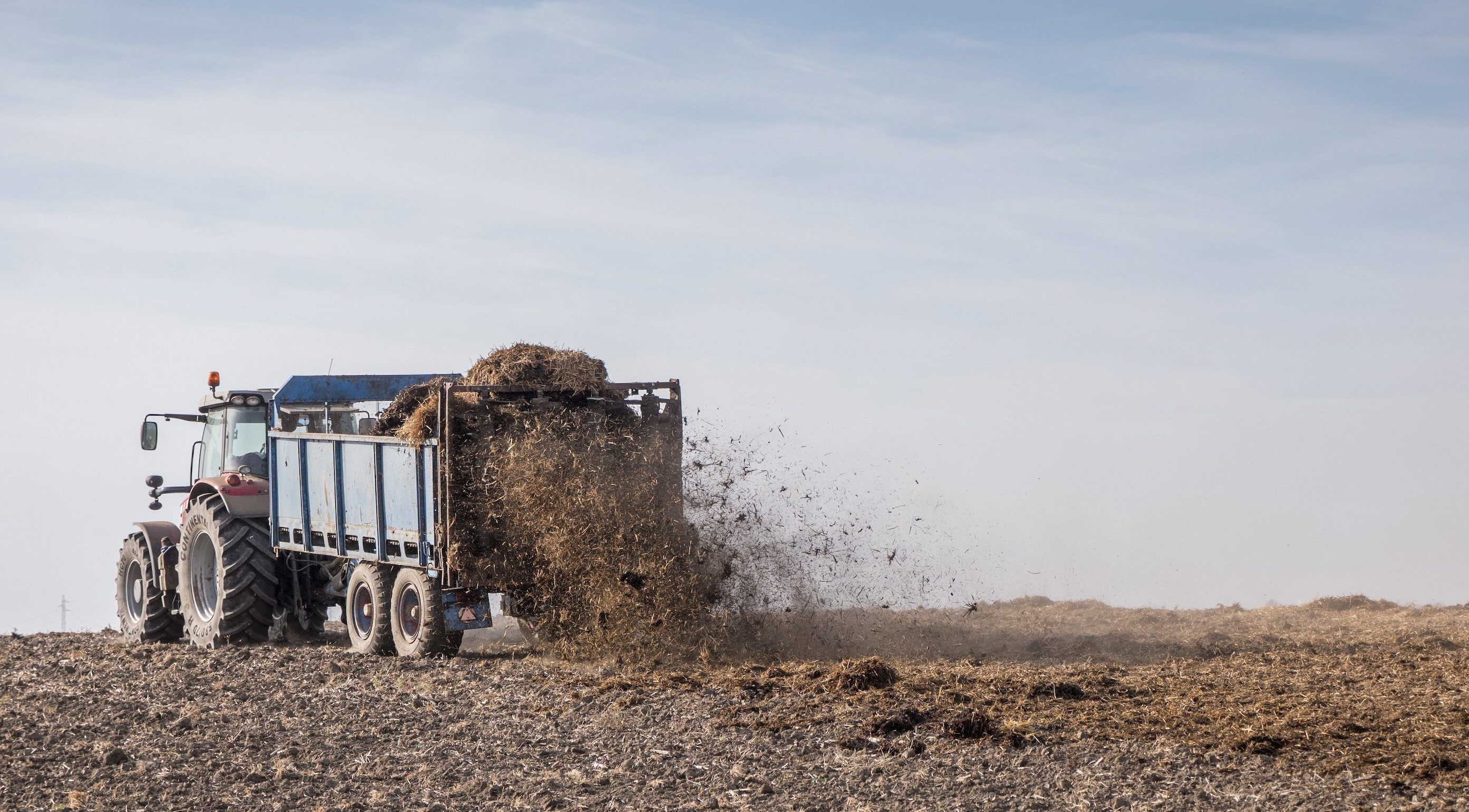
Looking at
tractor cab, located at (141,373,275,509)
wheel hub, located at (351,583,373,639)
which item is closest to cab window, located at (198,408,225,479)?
tractor cab, located at (141,373,275,509)

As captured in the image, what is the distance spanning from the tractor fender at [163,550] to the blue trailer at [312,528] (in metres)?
0.02

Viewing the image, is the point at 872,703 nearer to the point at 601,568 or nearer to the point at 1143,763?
the point at 1143,763

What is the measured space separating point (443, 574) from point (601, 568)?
1384mm

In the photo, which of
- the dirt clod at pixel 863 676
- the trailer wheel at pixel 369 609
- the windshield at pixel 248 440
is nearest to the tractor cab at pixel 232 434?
the windshield at pixel 248 440

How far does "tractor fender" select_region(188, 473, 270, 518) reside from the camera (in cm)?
1409

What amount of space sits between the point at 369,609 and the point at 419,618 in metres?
1.05

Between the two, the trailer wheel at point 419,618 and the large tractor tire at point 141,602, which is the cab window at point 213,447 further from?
the trailer wheel at point 419,618

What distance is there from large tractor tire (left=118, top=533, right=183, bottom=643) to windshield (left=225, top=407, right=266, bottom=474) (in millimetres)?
1917

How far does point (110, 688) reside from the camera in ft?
36.1

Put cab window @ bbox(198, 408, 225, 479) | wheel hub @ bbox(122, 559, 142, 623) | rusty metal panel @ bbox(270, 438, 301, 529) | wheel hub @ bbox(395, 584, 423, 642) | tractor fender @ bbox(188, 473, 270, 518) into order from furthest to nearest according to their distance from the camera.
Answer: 1. wheel hub @ bbox(122, 559, 142, 623)
2. cab window @ bbox(198, 408, 225, 479)
3. tractor fender @ bbox(188, 473, 270, 518)
4. rusty metal panel @ bbox(270, 438, 301, 529)
5. wheel hub @ bbox(395, 584, 423, 642)

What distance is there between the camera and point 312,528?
13148 mm

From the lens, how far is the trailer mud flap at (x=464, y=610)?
11.5 meters

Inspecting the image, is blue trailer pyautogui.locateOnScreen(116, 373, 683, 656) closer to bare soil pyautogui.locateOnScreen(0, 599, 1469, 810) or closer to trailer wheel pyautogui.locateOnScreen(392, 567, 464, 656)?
trailer wheel pyautogui.locateOnScreen(392, 567, 464, 656)

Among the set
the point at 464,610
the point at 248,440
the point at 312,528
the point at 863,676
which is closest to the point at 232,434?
the point at 248,440
